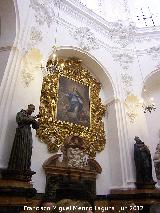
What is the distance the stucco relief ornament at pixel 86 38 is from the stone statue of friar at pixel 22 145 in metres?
4.72

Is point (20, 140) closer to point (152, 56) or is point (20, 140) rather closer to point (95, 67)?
point (95, 67)

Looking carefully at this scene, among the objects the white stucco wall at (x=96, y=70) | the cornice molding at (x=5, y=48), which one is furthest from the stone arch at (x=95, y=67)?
the cornice molding at (x=5, y=48)

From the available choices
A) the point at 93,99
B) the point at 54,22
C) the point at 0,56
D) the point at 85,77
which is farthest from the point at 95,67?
the point at 0,56

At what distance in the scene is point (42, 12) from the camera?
8633 millimetres

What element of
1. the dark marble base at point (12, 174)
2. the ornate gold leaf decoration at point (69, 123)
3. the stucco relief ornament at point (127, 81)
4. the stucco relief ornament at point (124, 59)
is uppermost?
the stucco relief ornament at point (124, 59)

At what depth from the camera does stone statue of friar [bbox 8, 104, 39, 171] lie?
5438 millimetres

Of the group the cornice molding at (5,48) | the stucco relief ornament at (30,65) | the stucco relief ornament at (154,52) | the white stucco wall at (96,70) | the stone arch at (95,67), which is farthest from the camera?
the stucco relief ornament at (154,52)

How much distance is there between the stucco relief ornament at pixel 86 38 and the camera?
9768 mm

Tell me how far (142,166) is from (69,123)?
2.98 m

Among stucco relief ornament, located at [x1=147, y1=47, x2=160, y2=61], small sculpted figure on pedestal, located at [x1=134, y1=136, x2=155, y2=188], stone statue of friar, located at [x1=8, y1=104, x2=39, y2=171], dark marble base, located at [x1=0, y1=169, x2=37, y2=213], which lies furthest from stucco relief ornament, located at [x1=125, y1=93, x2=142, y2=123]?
dark marble base, located at [x1=0, y1=169, x2=37, y2=213]

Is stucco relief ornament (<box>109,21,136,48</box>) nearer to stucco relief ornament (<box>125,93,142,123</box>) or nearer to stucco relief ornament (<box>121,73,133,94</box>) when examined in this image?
stucco relief ornament (<box>121,73,133,94</box>)

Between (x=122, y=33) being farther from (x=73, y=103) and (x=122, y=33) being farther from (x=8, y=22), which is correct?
(x=8, y=22)

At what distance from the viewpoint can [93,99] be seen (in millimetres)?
9516

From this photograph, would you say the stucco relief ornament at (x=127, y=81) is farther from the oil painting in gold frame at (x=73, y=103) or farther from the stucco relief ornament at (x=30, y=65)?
the stucco relief ornament at (x=30, y=65)
